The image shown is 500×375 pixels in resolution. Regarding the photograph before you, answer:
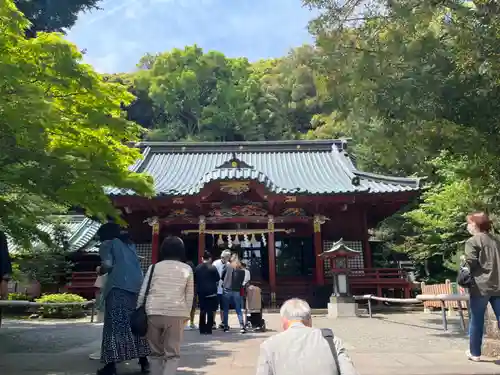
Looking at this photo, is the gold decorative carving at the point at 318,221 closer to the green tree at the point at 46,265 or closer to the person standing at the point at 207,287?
the person standing at the point at 207,287

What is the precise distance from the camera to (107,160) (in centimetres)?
601

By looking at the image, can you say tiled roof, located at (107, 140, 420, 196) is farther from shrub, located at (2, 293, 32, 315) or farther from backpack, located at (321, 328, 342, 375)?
backpack, located at (321, 328, 342, 375)

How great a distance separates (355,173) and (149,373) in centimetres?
1361

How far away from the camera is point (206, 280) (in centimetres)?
790

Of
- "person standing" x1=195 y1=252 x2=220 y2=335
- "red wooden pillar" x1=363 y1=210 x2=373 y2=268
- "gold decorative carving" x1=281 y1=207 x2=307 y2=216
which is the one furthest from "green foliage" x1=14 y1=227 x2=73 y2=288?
"red wooden pillar" x1=363 y1=210 x2=373 y2=268

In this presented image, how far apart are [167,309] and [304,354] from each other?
1937mm

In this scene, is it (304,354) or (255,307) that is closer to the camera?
(304,354)

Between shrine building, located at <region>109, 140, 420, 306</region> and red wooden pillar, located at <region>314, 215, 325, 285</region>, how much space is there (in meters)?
0.03

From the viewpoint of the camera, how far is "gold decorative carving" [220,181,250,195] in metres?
15.2

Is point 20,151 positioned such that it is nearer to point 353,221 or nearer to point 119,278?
point 119,278

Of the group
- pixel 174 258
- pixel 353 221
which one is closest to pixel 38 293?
pixel 353 221

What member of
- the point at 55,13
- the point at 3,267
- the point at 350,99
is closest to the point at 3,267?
the point at 3,267

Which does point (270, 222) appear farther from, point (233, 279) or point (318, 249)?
point (233, 279)

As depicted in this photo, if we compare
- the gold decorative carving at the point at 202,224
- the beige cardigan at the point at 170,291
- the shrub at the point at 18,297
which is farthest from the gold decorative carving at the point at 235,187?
the beige cardigan at the point at 170,291
